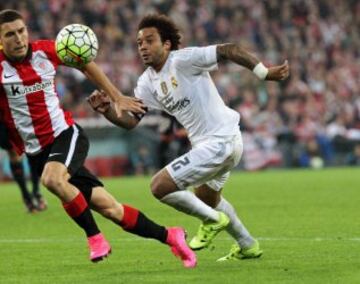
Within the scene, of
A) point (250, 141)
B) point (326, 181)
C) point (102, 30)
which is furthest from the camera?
point (102, 30)

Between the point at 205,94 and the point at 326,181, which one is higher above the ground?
the point at 205,94

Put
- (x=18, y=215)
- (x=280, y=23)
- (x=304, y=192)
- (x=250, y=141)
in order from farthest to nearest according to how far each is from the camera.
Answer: (x=280, y=23), (x=250, y=141), (x=304, y=192), (x=18, y=215)

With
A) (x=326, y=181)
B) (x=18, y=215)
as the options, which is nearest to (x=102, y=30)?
(x=326, y=181)

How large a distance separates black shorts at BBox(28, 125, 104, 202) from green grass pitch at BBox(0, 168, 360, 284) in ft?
2.26

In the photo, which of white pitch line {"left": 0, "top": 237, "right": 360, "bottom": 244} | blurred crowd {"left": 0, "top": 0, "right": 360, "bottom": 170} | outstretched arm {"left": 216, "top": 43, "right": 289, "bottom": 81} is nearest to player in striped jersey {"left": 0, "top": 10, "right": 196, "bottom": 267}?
outstretched arm {"left": 216, "top": 43, "right": 289, "bottom": 81}

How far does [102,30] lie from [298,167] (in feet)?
19.4

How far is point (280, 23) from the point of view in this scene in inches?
1200

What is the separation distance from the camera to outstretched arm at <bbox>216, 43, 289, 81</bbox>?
8500 millimetres

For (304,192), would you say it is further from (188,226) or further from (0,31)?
(0,31)

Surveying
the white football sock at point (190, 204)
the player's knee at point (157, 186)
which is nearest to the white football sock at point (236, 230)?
the white football sock at point (190, 204)

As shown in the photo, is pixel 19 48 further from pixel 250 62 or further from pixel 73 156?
pixel 250 62

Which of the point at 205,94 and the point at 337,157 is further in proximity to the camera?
the point at 337,157

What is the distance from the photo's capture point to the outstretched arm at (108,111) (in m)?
8.65

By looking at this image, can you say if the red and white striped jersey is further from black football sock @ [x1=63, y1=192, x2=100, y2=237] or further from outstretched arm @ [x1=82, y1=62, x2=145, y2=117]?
black football sock @ [x1=63, y1=192, x2=100, y2=237]
